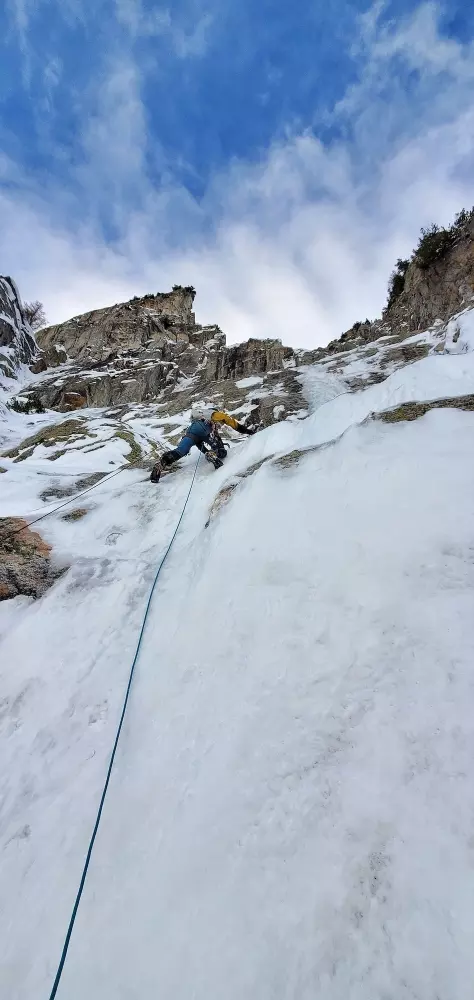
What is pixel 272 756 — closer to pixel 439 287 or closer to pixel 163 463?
pixel 163 463

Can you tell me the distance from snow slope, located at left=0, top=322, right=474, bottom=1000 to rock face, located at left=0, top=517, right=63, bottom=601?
224mm

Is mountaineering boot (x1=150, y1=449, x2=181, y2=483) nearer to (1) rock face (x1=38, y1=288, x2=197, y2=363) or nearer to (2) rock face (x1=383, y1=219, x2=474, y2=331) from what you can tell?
(2) rock face (x1=383, y1=219, x2=474, y2=331)

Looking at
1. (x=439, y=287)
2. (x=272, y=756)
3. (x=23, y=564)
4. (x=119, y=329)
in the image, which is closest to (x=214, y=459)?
(x=23, y=564)

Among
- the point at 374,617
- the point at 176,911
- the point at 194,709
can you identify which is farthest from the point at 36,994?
the point at 374,617

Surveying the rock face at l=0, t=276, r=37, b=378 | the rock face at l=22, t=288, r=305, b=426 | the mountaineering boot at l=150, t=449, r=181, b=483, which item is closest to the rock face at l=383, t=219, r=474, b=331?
the rock face at l=22, t=288, r=305, b=426

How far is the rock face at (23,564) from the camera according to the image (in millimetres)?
4422

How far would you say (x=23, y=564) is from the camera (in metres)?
4.74

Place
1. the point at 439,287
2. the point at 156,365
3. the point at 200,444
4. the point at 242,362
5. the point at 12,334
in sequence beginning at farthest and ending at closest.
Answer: the point at 12,334 < the point at 156,365 < the point at 242,362 < the point at 439,287 < the point at 200,444

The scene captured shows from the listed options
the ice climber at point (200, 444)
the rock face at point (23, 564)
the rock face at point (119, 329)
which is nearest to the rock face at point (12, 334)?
the rock face at point (119, 329)

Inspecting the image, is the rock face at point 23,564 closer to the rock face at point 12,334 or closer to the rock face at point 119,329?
the rock face at point 12,334

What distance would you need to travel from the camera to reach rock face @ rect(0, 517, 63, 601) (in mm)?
4422

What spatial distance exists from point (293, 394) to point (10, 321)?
2460 cm

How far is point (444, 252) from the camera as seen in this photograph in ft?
79.9

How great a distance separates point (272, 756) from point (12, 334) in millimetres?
34549
